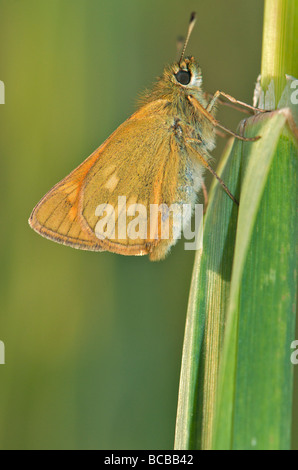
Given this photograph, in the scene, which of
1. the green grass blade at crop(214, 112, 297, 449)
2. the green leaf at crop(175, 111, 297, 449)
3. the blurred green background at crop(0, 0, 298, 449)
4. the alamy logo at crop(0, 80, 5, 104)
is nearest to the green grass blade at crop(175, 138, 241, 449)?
the green leaf at crop(175, 111, 297, 449)

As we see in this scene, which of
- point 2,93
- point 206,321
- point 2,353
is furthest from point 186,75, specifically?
point 2,353

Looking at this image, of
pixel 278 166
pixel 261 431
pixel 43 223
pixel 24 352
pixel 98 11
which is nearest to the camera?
pixel 261 431

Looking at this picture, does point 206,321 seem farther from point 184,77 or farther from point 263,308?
point 184,77

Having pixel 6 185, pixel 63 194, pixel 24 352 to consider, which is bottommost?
pixel 24 352

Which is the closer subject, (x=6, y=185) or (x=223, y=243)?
(x=223, y=243)

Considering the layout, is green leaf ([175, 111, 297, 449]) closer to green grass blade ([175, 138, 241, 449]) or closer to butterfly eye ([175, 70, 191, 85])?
green grass blade ([175, 138, 241, 449])

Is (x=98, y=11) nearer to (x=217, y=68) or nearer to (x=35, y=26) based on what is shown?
(x=35, y=26)

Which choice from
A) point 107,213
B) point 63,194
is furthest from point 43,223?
point 107,213
